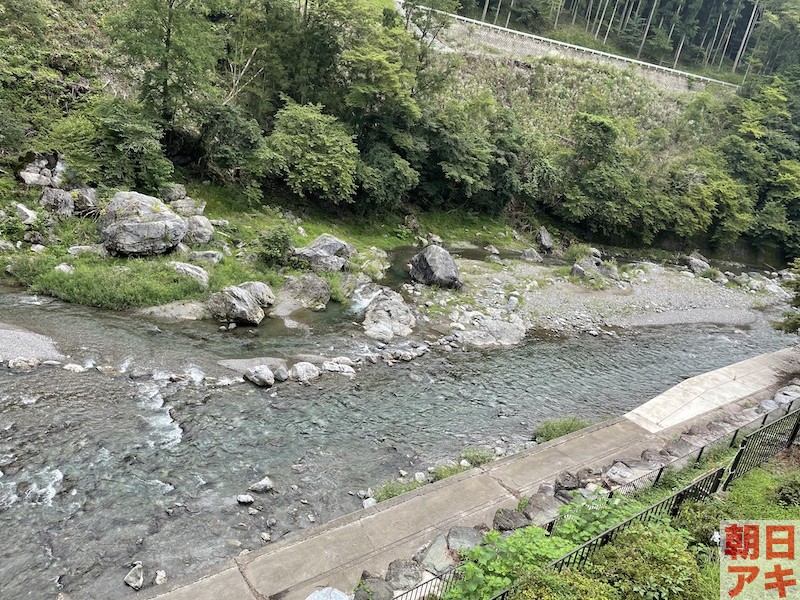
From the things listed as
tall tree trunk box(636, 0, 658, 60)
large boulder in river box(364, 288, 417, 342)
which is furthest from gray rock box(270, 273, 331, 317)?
tall tree trunk box(636, 0, 658, 60)

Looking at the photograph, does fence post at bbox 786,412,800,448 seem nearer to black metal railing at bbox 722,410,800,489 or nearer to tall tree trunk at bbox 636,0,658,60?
black metal railing at bbox 722,410,800,489

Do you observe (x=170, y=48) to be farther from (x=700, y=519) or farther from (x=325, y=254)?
(x=700, y=519)

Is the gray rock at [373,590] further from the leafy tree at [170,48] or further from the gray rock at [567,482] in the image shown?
the leafy tree at [170,48]

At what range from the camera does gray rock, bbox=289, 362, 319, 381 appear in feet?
47.9

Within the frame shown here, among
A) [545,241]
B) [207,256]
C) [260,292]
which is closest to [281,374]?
[260,292]

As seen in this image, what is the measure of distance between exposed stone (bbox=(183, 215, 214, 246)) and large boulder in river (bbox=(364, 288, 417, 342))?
7689 mm

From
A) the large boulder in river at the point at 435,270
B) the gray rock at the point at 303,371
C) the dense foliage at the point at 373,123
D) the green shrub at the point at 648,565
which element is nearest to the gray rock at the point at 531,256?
the dense foliage at the point at 373,123

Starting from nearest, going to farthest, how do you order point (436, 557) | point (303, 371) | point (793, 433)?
point (436, 557)
point (793, 433)
point (303, 371)

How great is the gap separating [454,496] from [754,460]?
6.51 meters

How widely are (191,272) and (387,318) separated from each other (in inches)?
303

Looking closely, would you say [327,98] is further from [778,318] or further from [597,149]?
[778,318]

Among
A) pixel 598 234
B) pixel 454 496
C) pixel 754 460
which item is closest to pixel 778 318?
pixel 598 234

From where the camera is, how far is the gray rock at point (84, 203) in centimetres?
1902

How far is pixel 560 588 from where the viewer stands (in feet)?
19.3
